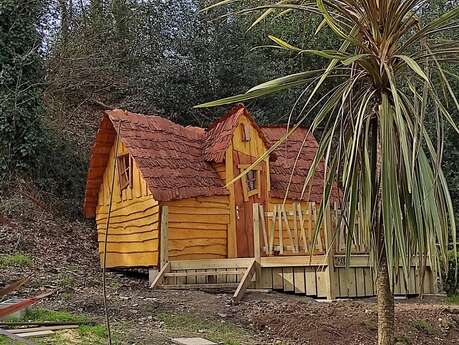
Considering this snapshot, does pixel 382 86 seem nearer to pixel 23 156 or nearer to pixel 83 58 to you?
pixel 23 156

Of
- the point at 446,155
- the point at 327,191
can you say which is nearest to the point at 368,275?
the point at 327,191

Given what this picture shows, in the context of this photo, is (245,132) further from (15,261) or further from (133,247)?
(15,261)

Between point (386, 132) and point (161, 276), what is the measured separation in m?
7.09

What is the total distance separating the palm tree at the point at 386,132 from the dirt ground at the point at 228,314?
315 centimetres

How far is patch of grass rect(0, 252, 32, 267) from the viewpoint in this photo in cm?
1070

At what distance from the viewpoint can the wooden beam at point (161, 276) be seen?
10.1m

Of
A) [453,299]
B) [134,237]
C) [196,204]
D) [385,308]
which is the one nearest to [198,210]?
[196,204]

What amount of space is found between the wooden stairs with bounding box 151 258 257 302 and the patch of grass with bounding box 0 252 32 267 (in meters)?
2.61

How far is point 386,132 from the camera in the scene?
3.85 m

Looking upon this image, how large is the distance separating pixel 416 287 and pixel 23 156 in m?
9.49

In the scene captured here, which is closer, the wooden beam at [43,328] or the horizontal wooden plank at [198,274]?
the wooden beam at [43,328]

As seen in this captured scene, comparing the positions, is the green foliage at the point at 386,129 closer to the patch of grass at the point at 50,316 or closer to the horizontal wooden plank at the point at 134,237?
the patch of grass at the point at 50,316

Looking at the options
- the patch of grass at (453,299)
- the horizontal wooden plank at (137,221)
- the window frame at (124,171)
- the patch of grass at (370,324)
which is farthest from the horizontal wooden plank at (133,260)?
the patch of grass at (453,299)

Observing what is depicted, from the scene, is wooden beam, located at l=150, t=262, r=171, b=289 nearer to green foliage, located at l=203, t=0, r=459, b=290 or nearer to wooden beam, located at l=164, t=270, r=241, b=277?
wooden beam, located at l=164, t=270, r=241, b=277
